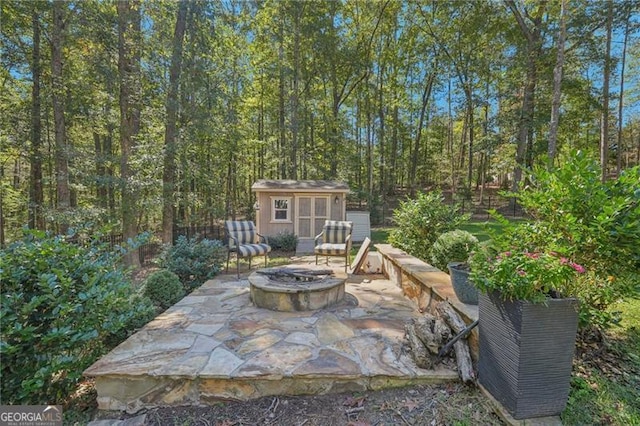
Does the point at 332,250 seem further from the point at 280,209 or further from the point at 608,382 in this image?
the point at 280,209

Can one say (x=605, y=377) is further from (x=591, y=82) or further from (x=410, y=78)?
(x=410, y=78)

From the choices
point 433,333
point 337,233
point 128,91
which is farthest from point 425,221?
point 128,91

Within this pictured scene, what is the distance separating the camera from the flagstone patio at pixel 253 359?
2.02m

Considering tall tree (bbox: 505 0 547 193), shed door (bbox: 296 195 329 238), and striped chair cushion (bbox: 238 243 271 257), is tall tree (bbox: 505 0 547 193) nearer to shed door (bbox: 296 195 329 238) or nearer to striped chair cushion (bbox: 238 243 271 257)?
shed door (bbox: 296 195 329 238)

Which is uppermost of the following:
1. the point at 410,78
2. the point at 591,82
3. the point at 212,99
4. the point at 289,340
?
the point at 410,78

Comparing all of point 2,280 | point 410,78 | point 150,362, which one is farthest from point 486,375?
point 410,78

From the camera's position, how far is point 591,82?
11.5 m

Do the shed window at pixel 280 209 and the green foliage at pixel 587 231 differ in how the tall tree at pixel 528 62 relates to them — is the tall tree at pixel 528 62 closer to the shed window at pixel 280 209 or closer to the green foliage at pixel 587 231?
the shed window at pixel 280 209

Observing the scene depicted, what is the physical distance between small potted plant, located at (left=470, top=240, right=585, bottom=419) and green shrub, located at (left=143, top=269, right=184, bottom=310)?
3.55 meters

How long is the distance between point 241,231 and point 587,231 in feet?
16.5

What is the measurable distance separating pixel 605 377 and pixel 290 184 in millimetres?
8179

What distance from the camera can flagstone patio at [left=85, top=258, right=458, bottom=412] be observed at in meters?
2.02

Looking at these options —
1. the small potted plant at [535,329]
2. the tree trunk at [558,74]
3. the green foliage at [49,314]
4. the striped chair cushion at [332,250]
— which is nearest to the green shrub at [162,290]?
the green foliage at [49,314]

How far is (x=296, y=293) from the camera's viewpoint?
3.31 metres
